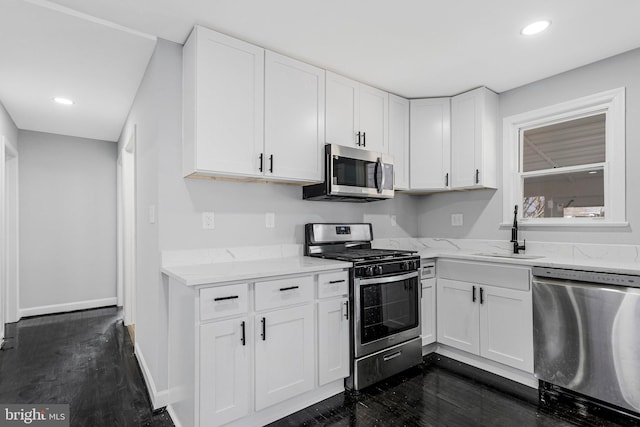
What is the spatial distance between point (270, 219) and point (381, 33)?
1586mm

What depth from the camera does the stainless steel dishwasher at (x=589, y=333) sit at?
2.03m

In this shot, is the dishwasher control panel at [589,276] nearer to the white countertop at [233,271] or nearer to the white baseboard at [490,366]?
the white baseboard at [490,366]

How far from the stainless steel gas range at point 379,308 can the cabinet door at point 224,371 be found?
830 mm

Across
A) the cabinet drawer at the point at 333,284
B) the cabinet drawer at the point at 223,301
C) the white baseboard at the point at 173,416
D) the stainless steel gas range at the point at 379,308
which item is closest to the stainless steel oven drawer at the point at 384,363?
the stainless steel gas range at the point at 379,308

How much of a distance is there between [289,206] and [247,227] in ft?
1.42

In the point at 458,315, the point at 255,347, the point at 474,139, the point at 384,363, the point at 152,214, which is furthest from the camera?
the point at 474,139

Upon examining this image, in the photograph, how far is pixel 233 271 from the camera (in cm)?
201

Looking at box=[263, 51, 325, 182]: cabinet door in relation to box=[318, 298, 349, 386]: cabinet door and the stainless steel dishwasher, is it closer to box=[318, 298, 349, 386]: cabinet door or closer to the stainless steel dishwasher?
box=[318, 298, 349, 386]: cabinet door

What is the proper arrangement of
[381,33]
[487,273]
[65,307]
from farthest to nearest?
[65,307] → [487,273] → [381,33]

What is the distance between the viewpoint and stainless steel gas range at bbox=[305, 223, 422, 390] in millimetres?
2438

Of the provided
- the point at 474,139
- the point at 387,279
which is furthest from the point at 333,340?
the point at 474,139

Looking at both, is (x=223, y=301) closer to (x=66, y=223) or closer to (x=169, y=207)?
(x=169, y=207)

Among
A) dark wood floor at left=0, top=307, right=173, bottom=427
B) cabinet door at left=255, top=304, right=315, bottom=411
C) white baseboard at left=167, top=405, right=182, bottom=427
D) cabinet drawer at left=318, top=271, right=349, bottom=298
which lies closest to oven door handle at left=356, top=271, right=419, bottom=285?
cabinet drawer at left=318, top=271, right=349, bottom=298
